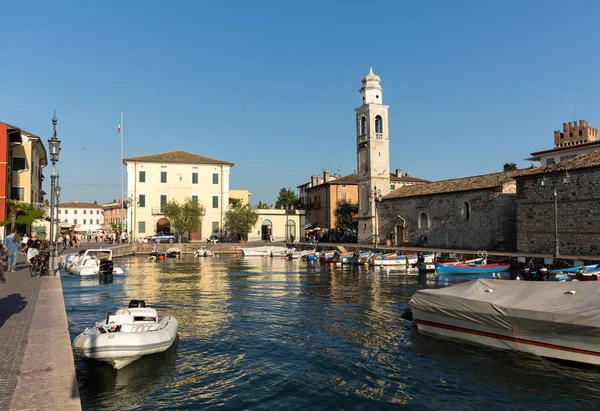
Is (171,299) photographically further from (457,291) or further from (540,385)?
(540,385)

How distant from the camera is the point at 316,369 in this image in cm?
1062

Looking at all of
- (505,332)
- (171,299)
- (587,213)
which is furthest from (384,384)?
(587,213)

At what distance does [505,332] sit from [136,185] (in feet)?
181

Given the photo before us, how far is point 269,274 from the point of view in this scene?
106 feet

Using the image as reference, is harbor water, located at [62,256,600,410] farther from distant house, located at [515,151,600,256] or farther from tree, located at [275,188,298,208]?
tree, located at [275,188,298,208]

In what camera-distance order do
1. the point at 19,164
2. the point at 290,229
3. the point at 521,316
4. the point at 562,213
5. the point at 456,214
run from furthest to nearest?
1. the point at 290,229
2. the point at 456,214
3. the point at 19,164
4. the point at 562,213
5. the point at 521,316

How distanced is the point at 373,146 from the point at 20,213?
121 feet

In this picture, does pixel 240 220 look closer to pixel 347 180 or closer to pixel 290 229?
pixel 290 229

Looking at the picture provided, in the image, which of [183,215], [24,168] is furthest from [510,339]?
[183,215]

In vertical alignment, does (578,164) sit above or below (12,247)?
above

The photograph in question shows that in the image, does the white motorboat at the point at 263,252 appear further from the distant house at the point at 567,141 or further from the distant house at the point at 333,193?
the distant house at the point at 567,141

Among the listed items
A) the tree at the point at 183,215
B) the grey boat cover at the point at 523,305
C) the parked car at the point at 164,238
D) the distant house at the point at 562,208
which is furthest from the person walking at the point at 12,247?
the tree at the point at 183,215

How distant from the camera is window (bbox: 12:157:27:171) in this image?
41.3 m

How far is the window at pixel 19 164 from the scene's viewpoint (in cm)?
4134
